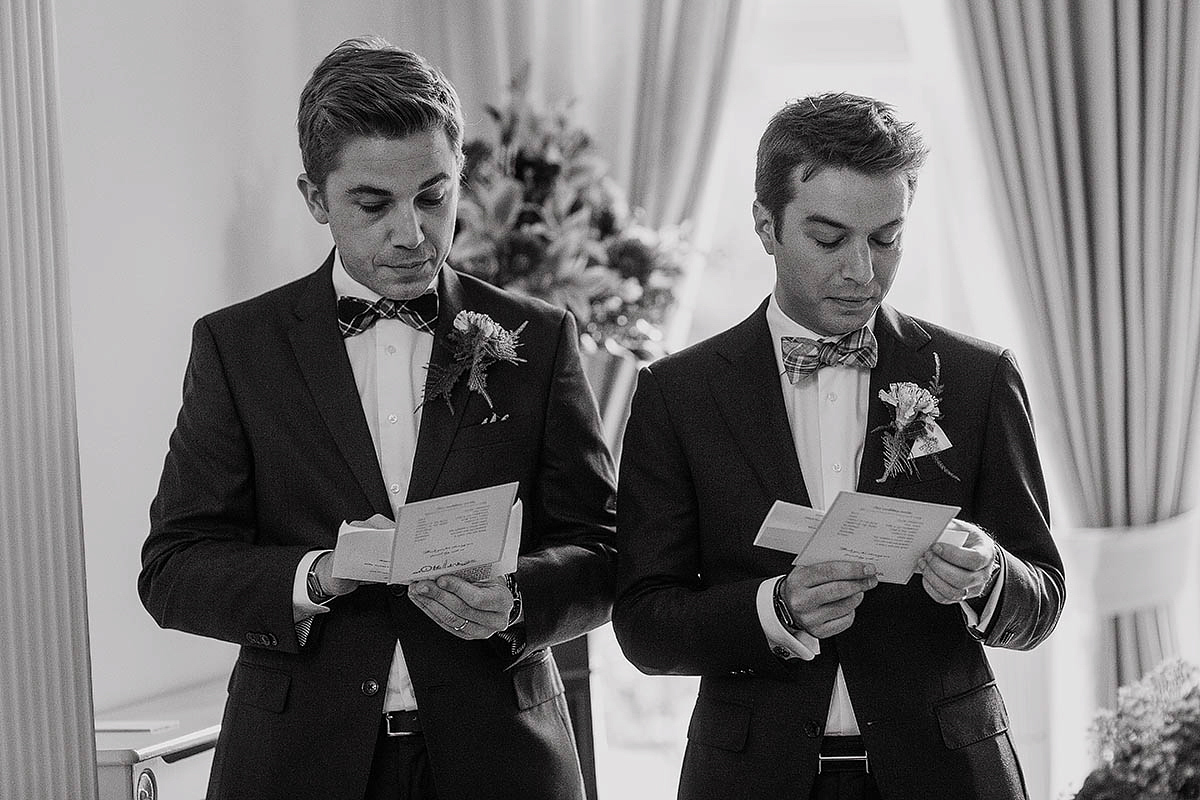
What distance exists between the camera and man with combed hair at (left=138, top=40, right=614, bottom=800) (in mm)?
2129

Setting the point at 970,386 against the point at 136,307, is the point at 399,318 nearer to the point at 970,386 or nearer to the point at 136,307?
the point at 970,386

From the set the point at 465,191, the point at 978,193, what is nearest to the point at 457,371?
the point at 465,191

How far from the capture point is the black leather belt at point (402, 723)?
2150 mm

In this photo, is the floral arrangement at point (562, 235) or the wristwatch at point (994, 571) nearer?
the wristwatch at point (994, 571)

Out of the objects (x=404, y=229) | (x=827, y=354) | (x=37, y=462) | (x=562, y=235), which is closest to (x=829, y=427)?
(x=827, y=354)

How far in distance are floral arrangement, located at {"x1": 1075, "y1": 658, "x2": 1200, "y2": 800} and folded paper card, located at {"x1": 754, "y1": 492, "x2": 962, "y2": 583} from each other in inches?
15.8

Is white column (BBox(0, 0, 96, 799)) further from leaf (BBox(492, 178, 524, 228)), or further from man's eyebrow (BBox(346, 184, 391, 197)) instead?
leaf (BBox(492, 178, 524, 228))

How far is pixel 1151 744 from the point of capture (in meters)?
1.47

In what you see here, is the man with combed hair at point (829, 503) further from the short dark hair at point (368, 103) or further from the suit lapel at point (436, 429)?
the short dark hair at point (368, 103)

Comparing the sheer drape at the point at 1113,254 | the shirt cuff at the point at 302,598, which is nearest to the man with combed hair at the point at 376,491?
the shirt cuff at the point at 302,598

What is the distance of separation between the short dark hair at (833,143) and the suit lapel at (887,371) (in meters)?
0.23

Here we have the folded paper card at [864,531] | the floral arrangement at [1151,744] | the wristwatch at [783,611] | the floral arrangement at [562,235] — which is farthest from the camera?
the floral arrangement at [562,235]

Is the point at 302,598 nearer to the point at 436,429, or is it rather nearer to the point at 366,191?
the point at 436,429

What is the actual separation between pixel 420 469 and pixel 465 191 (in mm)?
2247
